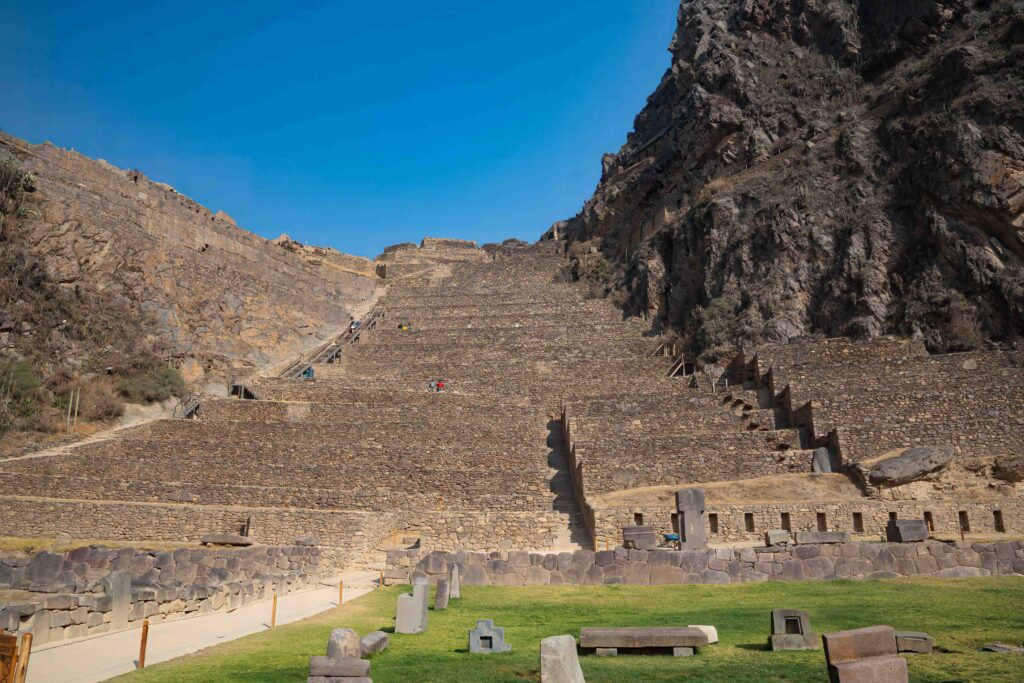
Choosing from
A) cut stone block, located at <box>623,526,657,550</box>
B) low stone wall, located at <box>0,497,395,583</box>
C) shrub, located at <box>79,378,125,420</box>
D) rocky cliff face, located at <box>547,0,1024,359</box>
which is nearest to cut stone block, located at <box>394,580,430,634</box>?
cut stone block, located at <box>623,526,657,550</box>

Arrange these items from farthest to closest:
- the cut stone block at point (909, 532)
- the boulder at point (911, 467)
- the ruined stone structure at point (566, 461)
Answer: the ruined stone structure at point (566, 461) < the boulder at point (911, 467) < the cut stone block at point (909, 532)

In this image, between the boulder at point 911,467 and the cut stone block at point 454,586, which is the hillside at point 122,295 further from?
the boulder at point 911,467

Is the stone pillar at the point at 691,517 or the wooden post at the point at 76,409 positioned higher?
the wooden post at the point at 76,409

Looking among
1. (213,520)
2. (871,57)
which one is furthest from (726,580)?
(871,57)

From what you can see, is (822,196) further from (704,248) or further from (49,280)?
(49,280)

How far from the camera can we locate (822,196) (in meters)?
36.4

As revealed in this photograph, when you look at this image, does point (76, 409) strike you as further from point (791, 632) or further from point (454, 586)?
point (791, 632)

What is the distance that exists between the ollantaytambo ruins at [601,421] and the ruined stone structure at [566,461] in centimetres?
11

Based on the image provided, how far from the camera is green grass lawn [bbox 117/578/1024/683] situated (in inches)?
295

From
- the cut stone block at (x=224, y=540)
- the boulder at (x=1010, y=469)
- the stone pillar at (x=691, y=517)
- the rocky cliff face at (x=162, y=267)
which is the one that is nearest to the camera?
the stone pillar at (x=691, y=517)

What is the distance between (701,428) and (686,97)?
3905cm

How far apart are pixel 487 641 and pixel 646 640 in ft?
6.79

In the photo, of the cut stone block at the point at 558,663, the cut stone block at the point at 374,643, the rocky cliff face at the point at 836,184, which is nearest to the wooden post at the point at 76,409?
the cut stone block at the point at 374,643

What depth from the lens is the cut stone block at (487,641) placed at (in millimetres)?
9125
